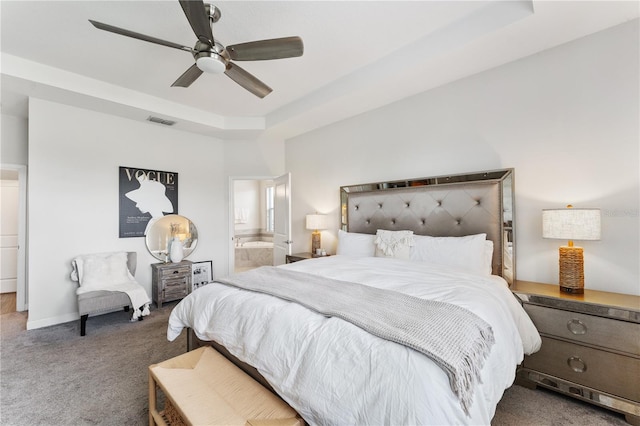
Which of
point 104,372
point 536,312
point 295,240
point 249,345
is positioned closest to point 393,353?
point 249,345

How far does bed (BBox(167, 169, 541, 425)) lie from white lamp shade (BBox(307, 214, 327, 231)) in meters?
1.23

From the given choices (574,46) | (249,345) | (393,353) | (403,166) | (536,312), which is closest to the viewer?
(393,353)

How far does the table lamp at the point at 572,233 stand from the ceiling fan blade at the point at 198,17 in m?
2.77

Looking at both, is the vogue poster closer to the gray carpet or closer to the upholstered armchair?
the upholstered armchair

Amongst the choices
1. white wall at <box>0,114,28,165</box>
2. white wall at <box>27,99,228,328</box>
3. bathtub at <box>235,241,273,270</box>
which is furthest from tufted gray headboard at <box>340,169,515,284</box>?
white wall at <box>0,114,28,165</box>

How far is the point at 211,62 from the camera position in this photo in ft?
6.66

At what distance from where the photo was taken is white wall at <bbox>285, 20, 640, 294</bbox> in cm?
204

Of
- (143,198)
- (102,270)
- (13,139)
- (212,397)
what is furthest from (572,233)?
(13,139)

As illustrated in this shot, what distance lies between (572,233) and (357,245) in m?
1.90

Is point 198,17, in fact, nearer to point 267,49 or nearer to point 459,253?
point 267,49

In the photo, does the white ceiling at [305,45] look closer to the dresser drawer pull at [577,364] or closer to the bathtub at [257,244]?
the dresser drawer pull at [577,364]

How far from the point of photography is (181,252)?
4195mm

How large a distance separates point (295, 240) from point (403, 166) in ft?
7.60

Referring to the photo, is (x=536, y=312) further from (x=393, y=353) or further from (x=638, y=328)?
(x=393, y=353)
